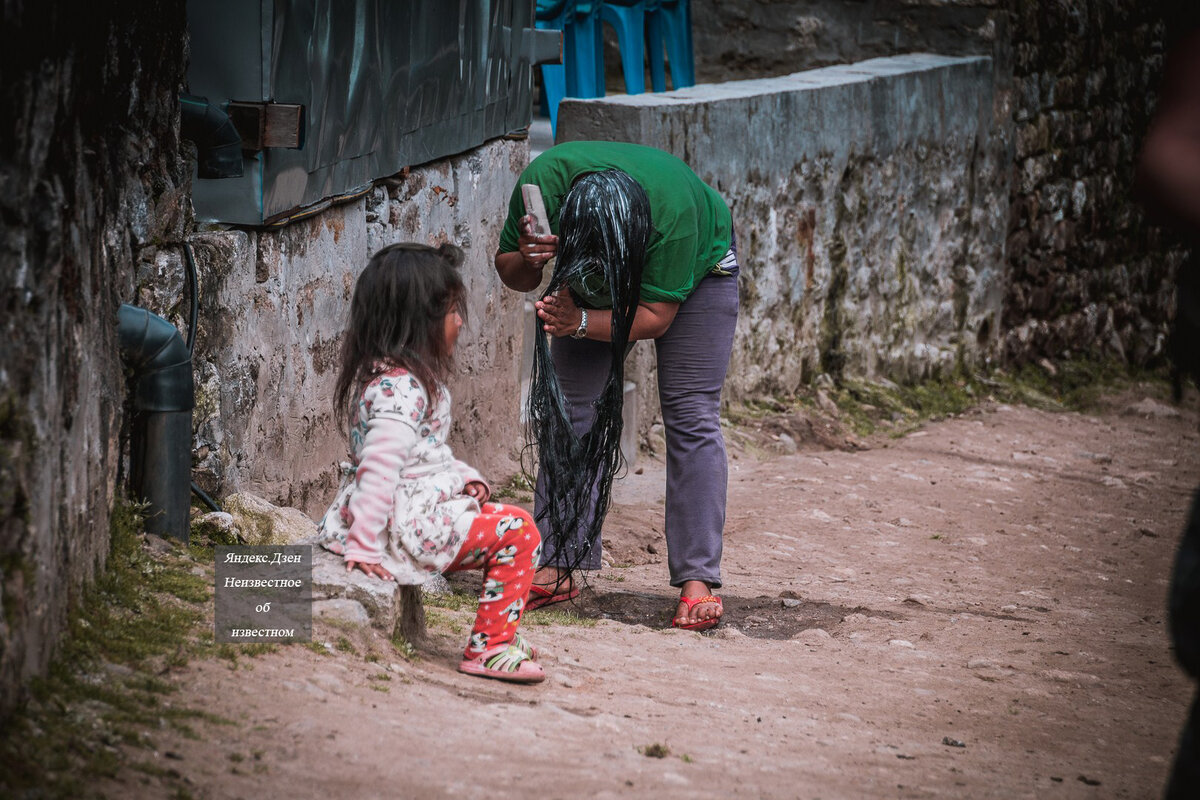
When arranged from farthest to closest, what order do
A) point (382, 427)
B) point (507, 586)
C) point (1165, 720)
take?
1. point (1165, 720)
2. point (507, 586)
3. point (382, 427)

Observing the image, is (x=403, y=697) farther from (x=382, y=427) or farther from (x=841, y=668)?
(x=841, y=668)

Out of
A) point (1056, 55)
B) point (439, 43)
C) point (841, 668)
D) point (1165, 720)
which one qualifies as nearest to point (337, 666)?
point (841, 668)

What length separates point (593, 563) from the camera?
150 inches

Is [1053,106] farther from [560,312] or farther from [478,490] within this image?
[478,490]

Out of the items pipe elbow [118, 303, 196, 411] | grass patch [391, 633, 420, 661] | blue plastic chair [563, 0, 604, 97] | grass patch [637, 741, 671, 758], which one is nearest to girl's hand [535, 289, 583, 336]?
pipe elbow [118, 303, 196, 411]

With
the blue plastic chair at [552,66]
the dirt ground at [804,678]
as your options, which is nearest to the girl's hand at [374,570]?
the dirt ground at [804,678]

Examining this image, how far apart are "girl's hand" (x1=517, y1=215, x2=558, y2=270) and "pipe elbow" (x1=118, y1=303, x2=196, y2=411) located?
91 cm

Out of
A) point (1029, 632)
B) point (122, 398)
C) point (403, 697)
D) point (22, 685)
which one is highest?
point (122, 398)

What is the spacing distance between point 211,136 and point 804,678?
1.97 m

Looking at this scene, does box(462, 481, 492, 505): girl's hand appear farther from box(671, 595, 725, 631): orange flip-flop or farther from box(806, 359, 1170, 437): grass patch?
box(806, 359, 1170, 437): grass patch

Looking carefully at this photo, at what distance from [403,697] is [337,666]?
0.49 feet

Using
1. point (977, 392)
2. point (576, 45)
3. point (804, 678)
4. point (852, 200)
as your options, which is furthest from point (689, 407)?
point (977, 392)

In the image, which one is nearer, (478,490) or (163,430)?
(478,490)

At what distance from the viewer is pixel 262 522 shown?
326 centimetres
